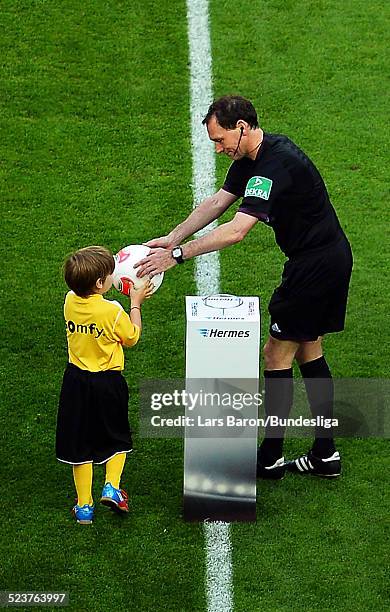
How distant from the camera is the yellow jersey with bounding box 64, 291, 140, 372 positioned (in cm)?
571

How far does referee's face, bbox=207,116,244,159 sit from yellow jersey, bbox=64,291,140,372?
88 cm

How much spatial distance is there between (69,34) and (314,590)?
5912 millimetres

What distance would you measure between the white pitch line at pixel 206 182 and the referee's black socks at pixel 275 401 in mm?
465

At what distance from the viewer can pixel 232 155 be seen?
589cm

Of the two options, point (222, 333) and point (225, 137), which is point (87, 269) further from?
point (225, 137)

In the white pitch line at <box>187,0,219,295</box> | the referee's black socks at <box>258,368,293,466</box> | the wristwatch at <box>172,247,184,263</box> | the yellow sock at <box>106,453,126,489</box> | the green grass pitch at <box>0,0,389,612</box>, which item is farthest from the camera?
the white pitch line at <box>187,0,219,295</box>

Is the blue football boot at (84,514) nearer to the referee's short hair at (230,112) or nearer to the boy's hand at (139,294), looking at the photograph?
the boy's hand at (139,294)

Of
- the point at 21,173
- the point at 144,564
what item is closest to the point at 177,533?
the point at 144,564

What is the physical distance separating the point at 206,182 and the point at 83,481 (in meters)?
3.36

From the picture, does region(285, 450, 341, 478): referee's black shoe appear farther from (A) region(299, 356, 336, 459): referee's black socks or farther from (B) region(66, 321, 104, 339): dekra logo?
(B) region(66, 321, 104, 339): dekra logo

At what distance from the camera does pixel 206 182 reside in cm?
878

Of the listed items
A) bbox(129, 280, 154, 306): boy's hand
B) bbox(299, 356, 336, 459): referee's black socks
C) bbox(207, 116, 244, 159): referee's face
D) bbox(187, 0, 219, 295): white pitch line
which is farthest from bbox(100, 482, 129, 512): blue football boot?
bbox(187, 0, 219, 295): white pitch line

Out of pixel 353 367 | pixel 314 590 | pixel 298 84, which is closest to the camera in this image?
pixel 314 590

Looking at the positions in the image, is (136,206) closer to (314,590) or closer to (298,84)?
(298,84)
